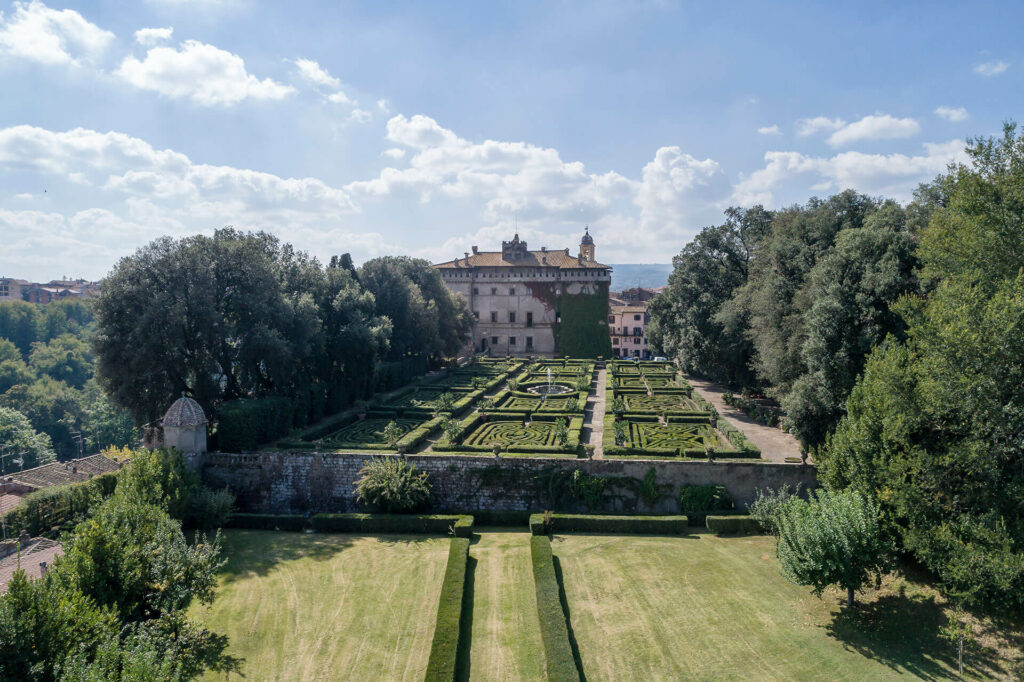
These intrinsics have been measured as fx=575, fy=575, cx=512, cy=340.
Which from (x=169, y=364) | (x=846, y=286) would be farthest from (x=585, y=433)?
(x=169, y=364)

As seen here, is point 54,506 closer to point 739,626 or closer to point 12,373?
point 739,626

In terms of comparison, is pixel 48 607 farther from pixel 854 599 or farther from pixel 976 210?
pixel 976 210

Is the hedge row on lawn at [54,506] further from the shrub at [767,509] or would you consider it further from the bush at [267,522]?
the shrub at [767,509]

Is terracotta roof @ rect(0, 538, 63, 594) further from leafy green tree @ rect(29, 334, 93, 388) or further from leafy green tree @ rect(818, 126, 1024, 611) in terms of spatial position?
leafy green tree @ rect(29, 334, 93, 388)

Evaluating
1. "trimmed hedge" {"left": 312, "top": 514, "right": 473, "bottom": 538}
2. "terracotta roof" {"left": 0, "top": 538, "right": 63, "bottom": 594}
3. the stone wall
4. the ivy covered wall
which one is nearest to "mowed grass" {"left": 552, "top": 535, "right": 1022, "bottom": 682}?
the stone wall

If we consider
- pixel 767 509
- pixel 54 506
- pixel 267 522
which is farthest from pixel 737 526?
pixel 54 506

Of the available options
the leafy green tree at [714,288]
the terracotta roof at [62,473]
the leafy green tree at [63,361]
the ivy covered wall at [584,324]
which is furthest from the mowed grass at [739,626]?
the leafy green tree at [63,361]

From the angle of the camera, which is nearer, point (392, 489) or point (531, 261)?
point (392, 489)
